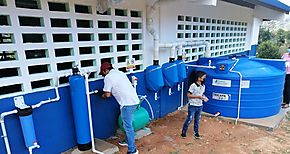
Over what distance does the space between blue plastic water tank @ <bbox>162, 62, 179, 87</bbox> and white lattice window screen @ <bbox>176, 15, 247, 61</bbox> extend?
1.03 metres

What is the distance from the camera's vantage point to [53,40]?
2742mm

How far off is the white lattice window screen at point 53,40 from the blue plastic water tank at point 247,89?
2.13m

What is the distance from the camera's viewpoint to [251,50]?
963 cm

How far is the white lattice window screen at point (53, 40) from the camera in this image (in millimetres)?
2338

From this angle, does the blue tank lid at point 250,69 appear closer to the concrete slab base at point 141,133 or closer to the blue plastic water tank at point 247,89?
the blue plastic water tank at point 247,89

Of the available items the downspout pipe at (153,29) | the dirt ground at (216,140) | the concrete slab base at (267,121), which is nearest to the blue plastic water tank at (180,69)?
the downspout pipe at (153,29)

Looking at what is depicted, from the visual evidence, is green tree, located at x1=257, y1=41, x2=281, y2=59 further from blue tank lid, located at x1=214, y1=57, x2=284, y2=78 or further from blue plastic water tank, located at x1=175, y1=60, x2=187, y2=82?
blue plastic water tank, located at x1=175, y1=60, x2=187, y2=82

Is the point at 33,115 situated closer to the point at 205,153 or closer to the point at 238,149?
the point at 205,153

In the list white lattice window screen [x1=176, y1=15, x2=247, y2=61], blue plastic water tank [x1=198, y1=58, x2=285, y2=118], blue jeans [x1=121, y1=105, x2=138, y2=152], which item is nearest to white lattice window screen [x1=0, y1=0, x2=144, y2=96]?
blue jeans [x1=121, y1=105, x2=138, y2=152]

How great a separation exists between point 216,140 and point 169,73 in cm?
152

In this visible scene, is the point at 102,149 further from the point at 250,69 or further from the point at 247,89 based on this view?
the point at 250,69

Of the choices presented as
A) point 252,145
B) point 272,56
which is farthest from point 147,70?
point 272,56

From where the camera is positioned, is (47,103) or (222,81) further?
(222,81)

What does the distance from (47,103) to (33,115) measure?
21 cm
